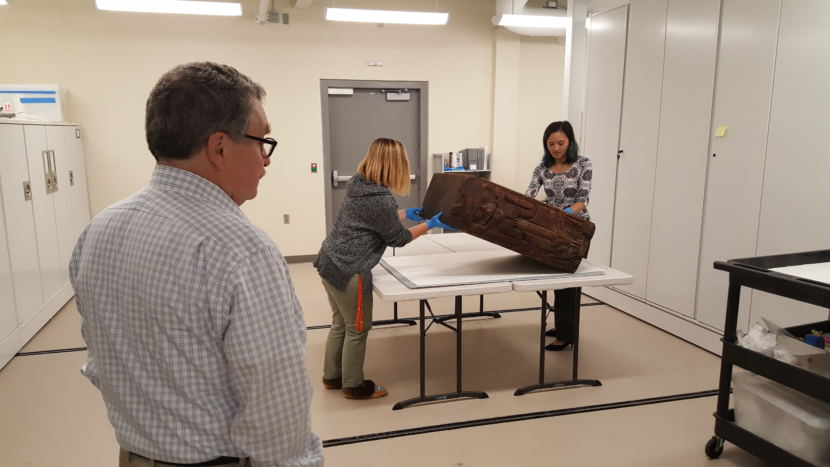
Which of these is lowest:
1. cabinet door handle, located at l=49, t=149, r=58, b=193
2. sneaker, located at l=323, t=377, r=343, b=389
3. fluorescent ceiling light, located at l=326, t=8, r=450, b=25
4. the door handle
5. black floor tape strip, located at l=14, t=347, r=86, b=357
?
black floor tape strip, located at l=14, t=347, r=86, b=357

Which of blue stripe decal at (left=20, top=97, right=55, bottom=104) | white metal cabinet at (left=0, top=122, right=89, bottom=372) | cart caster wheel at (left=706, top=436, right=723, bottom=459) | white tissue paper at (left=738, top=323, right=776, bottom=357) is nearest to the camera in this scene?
white tissue paper at (left=738, top=323, right=776, bottom=357)

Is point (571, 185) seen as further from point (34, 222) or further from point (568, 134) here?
point (34, 222)

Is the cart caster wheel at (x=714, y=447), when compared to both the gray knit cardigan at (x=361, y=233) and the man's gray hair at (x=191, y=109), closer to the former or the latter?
the gray knit cardigan at (x=361, y=233)

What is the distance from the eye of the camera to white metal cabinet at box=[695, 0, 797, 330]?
10.8ft

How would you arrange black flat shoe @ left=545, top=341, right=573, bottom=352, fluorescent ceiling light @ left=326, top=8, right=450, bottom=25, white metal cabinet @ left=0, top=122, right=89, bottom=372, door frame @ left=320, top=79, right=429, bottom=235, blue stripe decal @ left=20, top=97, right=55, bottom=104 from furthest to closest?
door frame @ left=320, top=79, right=429, bottom=235 → blue stripe decal @ left=20, top=97, right=55, bottom=104 → fluorescent ceiling light @ left=326, top=8, right=450, bottom=25 → black flat shoe @ left=545, top=341, right=573, bottom=352 → white metal cabinet @ left=0, top=122, right=89, bottom=372

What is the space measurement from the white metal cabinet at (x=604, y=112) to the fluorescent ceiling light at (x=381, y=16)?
5.15 feet

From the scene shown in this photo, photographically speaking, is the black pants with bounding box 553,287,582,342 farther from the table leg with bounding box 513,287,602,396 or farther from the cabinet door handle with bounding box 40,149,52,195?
the cabinet door handle with bounding box 40,149,52,195

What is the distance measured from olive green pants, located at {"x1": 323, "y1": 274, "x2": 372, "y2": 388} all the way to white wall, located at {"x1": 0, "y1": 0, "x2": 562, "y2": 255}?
344 centimetres

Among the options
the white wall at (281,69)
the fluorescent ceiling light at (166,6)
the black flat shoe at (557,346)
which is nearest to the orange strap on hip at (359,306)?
the black flat shoe at (557,346)

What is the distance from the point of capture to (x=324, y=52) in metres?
6.17

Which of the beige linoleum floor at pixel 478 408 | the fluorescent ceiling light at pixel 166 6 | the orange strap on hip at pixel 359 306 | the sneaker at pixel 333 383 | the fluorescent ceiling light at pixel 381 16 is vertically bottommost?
the beige linoleum floor at pixel 478 408

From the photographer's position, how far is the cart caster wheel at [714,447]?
97.6 inches

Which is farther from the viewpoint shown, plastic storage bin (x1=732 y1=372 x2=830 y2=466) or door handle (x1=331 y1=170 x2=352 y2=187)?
door handle (x1=331 y1=170 x2=352 y2=187)

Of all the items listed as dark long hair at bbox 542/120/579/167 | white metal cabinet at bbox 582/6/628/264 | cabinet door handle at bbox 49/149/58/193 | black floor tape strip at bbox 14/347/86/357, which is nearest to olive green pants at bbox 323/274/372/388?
dark long hair at bbox 542/120/579/167
